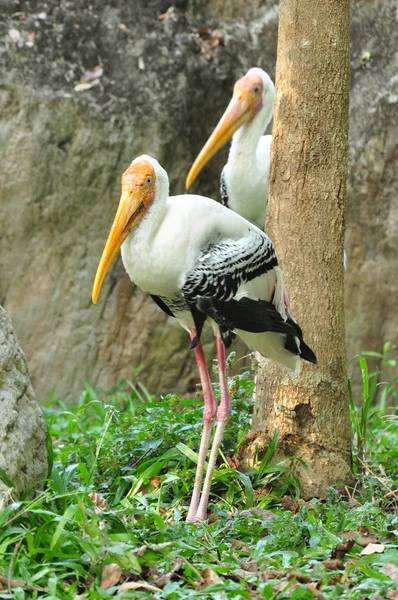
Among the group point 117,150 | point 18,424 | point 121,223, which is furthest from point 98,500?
point 117,150

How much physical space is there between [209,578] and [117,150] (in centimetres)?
436

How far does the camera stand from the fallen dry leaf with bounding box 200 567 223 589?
3.15 m

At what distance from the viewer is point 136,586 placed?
9.96ft

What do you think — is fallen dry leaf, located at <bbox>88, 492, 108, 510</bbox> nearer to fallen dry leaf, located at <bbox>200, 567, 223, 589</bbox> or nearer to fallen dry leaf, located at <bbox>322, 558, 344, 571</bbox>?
fallen dry leaf, located at <bbox>200, 567, 223, 589</bbox>

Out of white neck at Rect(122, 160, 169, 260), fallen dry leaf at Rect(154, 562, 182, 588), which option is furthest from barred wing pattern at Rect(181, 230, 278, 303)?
fallen dry leaf at Rect(154, 562, 182, 588)

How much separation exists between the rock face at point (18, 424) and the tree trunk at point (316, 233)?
128 centimetres

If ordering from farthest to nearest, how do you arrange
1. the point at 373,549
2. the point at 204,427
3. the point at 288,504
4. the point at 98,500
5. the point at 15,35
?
the point at 15,35, the point at 204,427, the point at 288,504, the point at 98,500, the point at 373,549

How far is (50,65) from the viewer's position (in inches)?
271

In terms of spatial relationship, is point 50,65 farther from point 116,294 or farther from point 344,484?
point 344,484

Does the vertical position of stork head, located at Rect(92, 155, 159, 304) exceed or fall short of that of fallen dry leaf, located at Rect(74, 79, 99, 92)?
it falls short

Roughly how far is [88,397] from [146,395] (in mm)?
473

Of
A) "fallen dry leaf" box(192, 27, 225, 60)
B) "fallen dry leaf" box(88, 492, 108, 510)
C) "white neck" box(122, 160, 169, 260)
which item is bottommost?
"fallen dry leaf" box(88, 492, 108, 510)

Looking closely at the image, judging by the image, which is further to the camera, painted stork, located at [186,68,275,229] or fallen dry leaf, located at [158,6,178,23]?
fallen dry leaf, located at [158,6,178,23]

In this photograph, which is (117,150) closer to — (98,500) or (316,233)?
(316,233)
